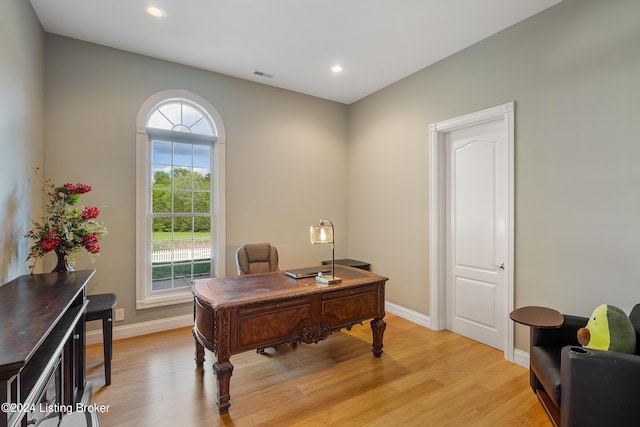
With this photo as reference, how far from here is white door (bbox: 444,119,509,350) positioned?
317cm

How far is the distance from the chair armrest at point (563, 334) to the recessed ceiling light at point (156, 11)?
4052mm

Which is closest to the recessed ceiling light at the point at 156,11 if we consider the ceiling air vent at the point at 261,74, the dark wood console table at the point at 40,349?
the ceiling air vent at the point at 261,74

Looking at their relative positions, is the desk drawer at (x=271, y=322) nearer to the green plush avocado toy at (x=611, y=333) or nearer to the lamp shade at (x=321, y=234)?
the lamp shade at (x=321, y=234)

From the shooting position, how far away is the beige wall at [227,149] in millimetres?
3197

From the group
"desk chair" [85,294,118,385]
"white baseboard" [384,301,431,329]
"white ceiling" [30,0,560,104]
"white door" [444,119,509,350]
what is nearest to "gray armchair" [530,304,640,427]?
"white door" [444,119,509,350]

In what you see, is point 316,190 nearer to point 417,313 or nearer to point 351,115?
point 351,115

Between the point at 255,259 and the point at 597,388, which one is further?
the point at 255,259

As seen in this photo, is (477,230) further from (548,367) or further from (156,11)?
(156,11)

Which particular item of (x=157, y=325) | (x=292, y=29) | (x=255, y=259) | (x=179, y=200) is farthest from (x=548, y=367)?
(x=179, y=200)

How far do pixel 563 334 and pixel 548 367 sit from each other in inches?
15.4

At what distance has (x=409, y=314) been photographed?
4047mm

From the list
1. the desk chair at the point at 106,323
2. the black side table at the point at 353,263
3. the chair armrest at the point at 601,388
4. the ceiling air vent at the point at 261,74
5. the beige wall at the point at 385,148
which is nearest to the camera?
the chair armrest at the point at 601,388

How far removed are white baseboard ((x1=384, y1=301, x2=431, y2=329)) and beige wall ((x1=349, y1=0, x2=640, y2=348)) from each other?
1111 millimetres

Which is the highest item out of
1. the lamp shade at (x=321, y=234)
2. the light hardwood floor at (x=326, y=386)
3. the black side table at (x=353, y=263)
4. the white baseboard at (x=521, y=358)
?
the lamp shade at (x=321, y=234)
